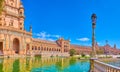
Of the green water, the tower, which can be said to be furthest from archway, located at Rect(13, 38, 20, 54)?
the green water

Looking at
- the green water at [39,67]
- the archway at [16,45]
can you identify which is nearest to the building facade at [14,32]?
the archway at [16,45]

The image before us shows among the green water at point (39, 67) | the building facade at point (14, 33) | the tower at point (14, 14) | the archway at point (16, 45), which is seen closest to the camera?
the green water at point (39, 67)

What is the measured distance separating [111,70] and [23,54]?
183ft

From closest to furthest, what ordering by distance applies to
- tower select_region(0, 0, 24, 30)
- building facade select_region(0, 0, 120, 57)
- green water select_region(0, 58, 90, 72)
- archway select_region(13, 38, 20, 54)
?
green water select_region(0, 58, 90, 72), building facade select_region(0, 0, 120, 57), archway select_region(13, 38, 20, 54), tower select_region(0, 0, 24, 30)

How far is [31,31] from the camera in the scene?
72.6 m

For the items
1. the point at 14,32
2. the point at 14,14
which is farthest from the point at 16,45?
the point at 14,14

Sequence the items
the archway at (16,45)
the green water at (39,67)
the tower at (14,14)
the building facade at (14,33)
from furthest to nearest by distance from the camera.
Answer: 1. the tower at (14,14)
2. the archway at (16,45)
3. the building facade at (14,33)
4. the green water at (39,67)

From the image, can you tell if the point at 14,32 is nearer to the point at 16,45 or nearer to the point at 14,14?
the point at 16,45

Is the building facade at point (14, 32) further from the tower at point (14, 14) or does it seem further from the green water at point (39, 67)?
the green water at point (39, 67)

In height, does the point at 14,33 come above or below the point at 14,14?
below

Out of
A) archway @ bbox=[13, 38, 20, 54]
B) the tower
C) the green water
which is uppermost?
the tower

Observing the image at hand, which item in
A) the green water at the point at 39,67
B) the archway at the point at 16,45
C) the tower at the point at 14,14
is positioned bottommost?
the green water at the point at 39,67

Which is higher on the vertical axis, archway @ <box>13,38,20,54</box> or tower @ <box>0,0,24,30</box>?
tower @ <box>0,0,24,30</box>

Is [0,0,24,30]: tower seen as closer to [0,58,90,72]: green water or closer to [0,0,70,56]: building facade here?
[0,0,70,56]: building facade
